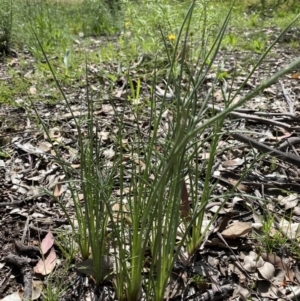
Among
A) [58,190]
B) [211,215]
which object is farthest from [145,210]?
[58,190]

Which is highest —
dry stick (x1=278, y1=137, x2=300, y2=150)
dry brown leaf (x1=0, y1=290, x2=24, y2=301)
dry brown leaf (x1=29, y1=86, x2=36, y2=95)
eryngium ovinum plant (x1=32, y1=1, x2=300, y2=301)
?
eryngium ovinum plant (x1=32, y1=1, x2=300, y2=301)

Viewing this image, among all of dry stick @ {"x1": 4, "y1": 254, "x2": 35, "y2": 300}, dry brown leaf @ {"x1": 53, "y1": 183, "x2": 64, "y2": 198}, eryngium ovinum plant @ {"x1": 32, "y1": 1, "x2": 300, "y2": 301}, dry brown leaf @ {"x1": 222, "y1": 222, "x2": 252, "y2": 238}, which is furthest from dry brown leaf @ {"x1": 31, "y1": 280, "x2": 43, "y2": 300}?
dry brown leaf @ {"x1": 222, "y1": 222, "x2": 252, "y2": 238}

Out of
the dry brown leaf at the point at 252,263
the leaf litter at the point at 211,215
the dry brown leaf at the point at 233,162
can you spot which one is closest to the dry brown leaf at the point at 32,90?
the leaf litter at the point at 211,215

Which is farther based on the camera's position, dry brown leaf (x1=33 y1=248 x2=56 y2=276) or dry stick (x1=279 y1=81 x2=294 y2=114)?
dry stick (x1=279 y1=81 x2=294 y2=114)

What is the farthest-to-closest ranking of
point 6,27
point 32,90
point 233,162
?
point 6,27 → point 32,90 → point 233,162

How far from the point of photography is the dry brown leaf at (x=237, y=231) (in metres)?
1.23

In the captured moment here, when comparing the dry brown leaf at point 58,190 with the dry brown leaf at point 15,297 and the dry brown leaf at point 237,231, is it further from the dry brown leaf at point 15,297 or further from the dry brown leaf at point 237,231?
the dry brown leaf at point 237,231

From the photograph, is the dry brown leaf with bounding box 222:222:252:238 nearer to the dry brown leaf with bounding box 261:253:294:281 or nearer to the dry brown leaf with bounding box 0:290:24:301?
the dry brown leaf with bounding box 261:253:294:281

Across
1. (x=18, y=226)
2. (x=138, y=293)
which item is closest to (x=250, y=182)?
(x=138, y=293)

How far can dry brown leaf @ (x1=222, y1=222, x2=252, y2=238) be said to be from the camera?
1.23 metres

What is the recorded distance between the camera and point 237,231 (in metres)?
1.24

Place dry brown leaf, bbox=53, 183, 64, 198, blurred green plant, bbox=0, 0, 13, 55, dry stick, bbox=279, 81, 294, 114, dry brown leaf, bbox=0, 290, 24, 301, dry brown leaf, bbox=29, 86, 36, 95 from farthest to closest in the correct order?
blurred green plant, bbox=0, 0, 13, 55
dry brown leaf, bbox=29, 86, 36, 95
dry stick, bbox=279, 81, 294, 114
dry brown leaf, bbox=53, 183, 64, 198
dry brown leaf, bbox=0, 290, 24, 301

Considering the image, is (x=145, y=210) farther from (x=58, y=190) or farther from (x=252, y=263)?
(x=58, y=190)

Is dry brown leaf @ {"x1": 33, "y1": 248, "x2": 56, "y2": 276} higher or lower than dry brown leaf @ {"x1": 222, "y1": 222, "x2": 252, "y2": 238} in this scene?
lower
